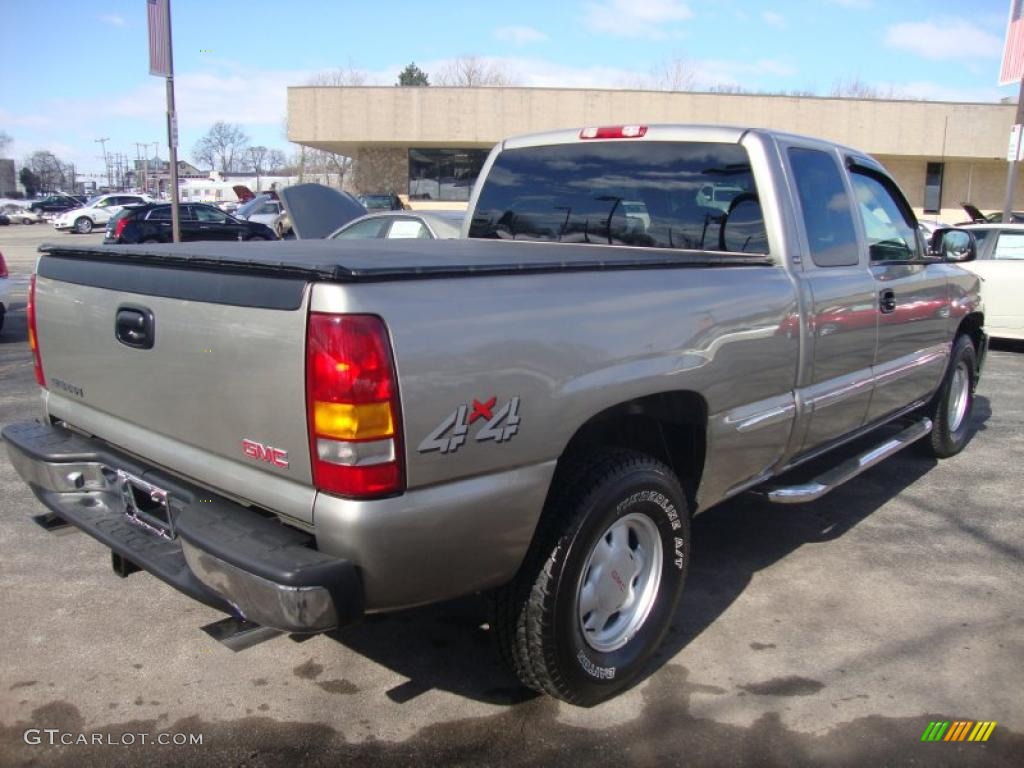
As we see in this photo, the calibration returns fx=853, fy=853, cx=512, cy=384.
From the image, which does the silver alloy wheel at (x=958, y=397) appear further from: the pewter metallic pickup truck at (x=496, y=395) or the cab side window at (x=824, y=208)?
the cab side window at (x=824, y=208)

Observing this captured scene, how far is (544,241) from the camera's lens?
434 centimetres

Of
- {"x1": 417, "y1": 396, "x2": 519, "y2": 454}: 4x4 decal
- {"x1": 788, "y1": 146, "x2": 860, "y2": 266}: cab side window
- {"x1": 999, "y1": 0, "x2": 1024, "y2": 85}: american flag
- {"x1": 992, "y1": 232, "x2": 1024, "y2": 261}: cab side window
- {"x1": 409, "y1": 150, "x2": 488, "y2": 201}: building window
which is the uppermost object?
{"x1": 999, "y1": 0, "x2": 1024, "y2": 85}: american flag

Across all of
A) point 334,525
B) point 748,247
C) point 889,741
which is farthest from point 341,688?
point 748,247

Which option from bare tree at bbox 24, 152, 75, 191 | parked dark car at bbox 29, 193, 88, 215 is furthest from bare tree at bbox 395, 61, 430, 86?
bare tree at bbox 24, 152, 75, 191

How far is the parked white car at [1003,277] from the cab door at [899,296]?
6.09 meters

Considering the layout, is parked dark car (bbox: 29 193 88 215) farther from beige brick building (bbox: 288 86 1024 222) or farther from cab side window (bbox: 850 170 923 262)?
cab side window (bbox: 850 170 923 262)

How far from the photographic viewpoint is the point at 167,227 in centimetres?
2027

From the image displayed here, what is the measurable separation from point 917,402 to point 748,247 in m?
2.16

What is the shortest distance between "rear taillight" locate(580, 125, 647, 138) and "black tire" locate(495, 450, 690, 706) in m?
1.90

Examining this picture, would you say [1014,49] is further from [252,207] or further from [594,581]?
[252,207]

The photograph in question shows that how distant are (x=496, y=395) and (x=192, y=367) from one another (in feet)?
3.09

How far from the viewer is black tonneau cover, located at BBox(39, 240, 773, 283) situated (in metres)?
2.24

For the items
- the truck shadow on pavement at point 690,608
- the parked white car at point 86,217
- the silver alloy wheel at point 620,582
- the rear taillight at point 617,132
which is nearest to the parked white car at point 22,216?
the parked white car at point 86,217

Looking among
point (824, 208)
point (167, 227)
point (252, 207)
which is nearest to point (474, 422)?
point (824, 208)
